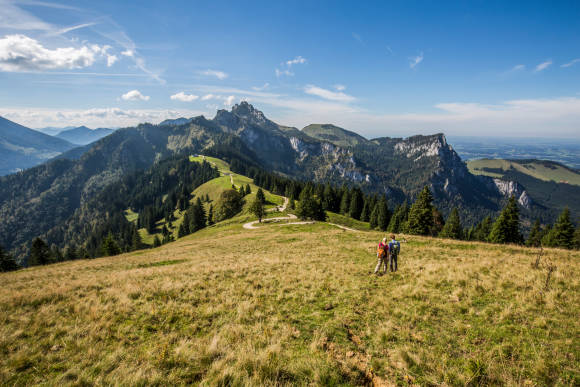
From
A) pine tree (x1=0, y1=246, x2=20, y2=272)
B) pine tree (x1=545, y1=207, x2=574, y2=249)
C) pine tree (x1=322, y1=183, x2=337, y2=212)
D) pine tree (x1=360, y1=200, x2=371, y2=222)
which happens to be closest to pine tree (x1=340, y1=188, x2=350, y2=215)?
pine tree (x1=322, y1=183, x2=337, y2=212)

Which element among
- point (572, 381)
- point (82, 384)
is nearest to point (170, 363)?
point (82, 384)

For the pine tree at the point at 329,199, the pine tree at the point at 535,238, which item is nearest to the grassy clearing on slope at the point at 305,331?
the pine tree at the point at 535,238

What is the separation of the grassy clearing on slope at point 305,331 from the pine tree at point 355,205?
72.0 meters

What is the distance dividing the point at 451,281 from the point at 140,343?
13270 millimetres

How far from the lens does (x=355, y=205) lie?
277 feet

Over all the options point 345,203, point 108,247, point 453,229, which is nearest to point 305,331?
point 453,229

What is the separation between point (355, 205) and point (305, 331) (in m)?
80.3

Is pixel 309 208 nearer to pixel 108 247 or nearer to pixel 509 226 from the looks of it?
pixel 509 226

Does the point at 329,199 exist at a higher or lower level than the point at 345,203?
higher

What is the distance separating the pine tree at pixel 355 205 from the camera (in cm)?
8438

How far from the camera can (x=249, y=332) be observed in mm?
7398

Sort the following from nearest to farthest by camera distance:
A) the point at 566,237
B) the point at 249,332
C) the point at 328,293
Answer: the point at 249,332, the point at 328,293, the point at 566,237

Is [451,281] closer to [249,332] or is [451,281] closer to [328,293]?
[328,293]

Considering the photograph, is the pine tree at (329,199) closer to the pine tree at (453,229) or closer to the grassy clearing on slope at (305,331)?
the pine tree at (453,229)
